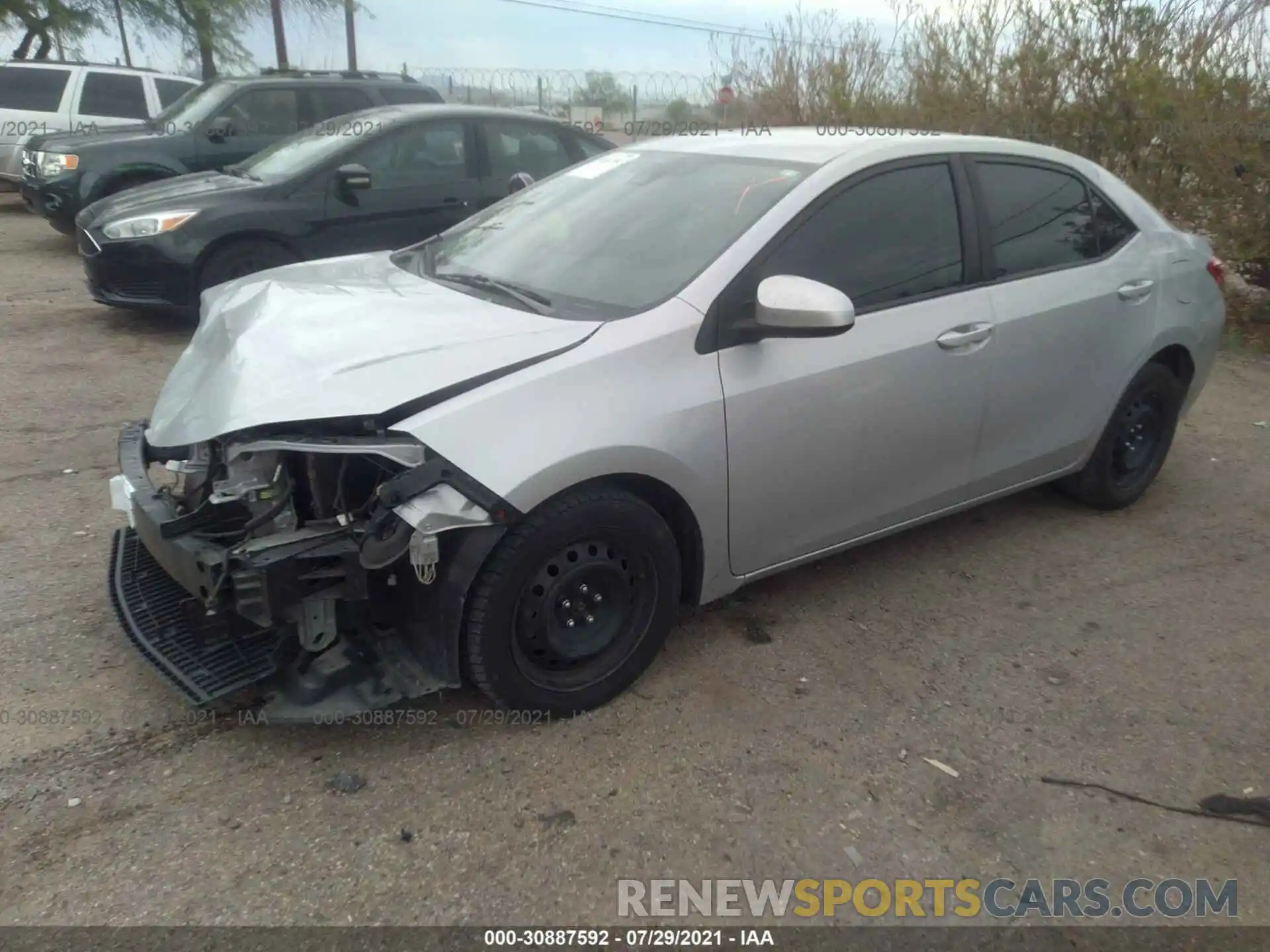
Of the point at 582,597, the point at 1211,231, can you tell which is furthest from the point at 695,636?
the point at 1211,231

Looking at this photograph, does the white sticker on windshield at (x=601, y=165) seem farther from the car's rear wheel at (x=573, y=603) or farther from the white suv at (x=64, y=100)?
the white suv at (x=64, y=100)

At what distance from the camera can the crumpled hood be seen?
2721mm

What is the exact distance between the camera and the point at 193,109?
9.99 meters

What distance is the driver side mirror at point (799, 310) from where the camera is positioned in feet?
9.70

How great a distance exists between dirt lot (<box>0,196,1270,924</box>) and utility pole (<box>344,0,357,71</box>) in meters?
29.9

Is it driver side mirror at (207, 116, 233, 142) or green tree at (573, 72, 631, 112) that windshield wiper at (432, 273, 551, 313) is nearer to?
driver side mirror at (207, 116, 233, 142)

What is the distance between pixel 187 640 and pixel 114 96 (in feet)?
41.3

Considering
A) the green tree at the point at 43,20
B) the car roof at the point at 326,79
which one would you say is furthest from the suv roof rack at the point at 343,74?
the green tree at the point at 43,20

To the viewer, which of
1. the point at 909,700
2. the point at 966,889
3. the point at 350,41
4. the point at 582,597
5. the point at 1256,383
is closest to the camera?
the point at 966,889

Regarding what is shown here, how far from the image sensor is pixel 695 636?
11.8 feet

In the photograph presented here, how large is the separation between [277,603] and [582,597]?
33.5 inches

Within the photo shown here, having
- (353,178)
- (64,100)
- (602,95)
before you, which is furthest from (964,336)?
(602,95)

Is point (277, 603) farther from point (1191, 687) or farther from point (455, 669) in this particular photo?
point (1191, 687)

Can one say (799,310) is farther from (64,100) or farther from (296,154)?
(64,100)
